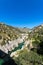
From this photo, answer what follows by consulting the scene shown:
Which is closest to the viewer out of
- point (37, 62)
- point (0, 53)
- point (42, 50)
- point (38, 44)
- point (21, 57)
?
point (37, 62)

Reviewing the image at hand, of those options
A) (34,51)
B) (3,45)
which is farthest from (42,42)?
(3,45)

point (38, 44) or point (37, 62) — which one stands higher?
point (38, 44)

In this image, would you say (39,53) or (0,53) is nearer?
(39,53)

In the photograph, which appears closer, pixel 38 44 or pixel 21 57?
pixel 21 57

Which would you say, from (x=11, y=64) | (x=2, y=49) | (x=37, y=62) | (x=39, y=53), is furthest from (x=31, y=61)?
(x=2, y=49)

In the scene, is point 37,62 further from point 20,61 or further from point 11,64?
point 11,64

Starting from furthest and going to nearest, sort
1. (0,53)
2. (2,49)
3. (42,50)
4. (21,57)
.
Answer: (2,49)
(0,53)
(42,50)
(21,57)

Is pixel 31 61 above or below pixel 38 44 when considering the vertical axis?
below

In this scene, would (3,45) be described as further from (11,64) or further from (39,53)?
(39,53)

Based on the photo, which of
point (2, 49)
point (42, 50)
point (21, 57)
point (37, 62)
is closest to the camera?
point (37, 62)
